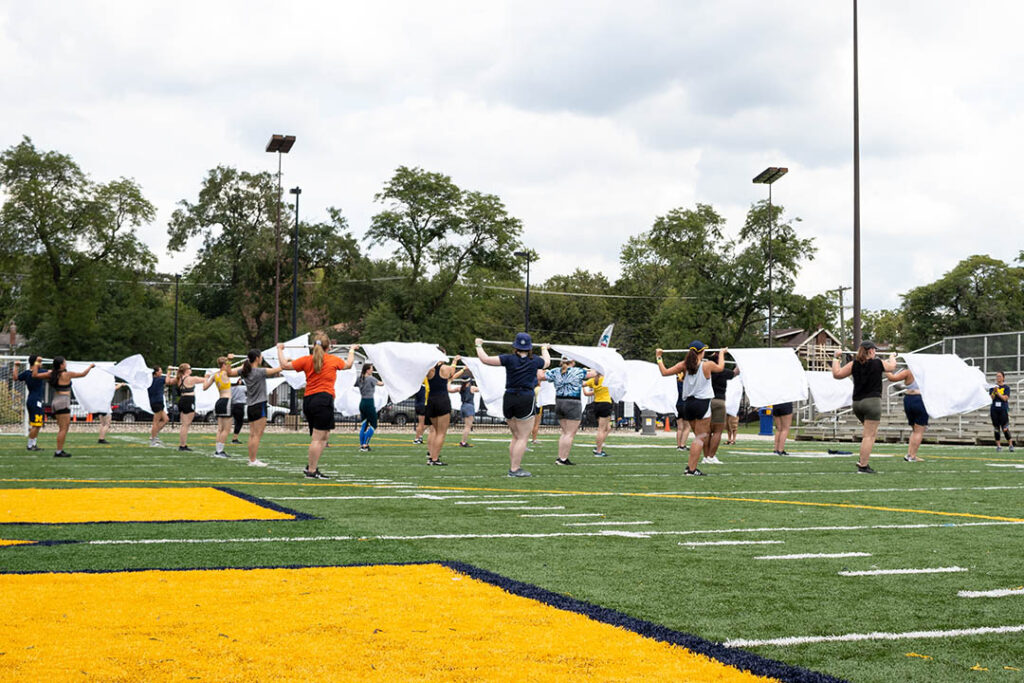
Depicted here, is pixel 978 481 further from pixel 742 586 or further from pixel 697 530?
pixel 742 586

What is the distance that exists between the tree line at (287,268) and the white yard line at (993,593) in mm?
53430

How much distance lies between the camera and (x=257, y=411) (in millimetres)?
17781

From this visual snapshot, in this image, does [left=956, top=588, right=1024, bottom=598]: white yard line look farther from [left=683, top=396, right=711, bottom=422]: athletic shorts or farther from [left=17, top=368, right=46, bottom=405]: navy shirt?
[left=17, top=368, right=46, bottom=405]: navy shirt

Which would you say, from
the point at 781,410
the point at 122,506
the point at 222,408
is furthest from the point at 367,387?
the point at 122,506

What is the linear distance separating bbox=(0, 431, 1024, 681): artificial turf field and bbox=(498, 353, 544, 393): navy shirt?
1.89 m

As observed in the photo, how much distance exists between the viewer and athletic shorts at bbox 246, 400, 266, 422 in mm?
17578

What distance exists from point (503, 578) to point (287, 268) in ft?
194

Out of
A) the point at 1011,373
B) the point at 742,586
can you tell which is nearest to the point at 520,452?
the point at 742,586

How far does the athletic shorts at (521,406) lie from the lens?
14523 millimetres

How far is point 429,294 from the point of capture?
206 feet

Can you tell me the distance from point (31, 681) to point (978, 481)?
1355 centimetres

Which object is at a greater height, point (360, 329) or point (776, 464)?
point (360, 329)

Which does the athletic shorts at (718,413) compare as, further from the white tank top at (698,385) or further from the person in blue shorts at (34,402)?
the person in blue shorts at (34,402)

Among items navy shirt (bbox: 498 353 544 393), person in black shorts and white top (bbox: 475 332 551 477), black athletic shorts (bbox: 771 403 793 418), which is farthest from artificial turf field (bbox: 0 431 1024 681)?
black athletic shorts (bbox: 771 403 793 418)
